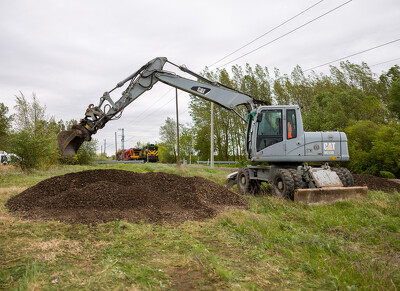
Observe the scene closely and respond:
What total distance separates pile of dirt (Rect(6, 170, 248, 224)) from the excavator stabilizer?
1.47 m

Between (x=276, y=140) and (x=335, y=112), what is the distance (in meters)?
13.6

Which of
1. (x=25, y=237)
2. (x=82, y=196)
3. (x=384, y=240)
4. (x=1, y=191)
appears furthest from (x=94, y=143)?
(x=384, y=240)

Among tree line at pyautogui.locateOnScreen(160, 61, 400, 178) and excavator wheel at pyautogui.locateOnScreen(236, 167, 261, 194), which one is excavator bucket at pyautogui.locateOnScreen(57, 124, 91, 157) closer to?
excavator wheel at pyautogui.locateOnScreen(236, 167, 261, 194)

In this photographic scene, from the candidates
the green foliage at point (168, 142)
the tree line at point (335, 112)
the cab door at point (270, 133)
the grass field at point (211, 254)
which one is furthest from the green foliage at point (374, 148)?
the green foliage at point (168, 142)

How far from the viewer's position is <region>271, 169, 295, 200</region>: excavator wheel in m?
8.42

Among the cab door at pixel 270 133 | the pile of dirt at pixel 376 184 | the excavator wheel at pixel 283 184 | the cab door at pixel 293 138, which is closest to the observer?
the excavator wheel at pixel 283 184

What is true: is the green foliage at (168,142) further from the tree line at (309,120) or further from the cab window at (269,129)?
the cab window at (269,129)

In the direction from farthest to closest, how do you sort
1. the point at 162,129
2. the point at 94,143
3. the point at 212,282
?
the point at 162,129
the point at 94,143
the point at 212,282

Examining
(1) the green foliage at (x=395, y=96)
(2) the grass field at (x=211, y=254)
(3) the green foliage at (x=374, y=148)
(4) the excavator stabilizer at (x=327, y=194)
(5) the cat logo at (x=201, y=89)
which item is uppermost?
(1) the green foliage at (x=395, y=96)

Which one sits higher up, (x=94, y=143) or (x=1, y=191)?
(x=94, y=143)

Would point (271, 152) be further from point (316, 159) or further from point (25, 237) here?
A: point (25, 237)

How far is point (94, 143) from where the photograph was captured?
105 feet

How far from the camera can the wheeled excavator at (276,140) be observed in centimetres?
849

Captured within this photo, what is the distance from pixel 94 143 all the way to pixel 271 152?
26.3 m
